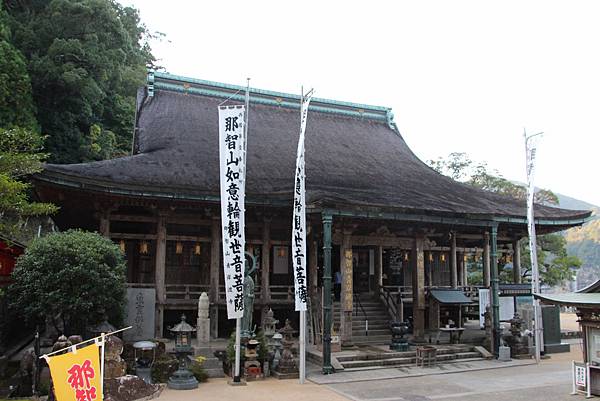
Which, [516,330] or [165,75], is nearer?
[516,330]

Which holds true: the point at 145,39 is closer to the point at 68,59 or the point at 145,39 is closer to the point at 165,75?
the point at 68,59

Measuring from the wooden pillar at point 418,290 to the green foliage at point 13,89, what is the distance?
1951 cm

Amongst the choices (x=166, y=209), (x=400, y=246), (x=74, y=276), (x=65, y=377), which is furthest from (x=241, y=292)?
(x=400, y=246)

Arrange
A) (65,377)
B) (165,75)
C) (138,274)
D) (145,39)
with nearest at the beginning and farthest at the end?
(65,377)
(138,274)
(165,75)
(145,39)

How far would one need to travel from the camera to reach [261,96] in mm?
24219

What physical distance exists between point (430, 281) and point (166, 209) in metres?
12.5

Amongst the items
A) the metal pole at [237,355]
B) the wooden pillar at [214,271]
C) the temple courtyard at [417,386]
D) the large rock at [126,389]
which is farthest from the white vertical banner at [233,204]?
the large rock at [126,389]

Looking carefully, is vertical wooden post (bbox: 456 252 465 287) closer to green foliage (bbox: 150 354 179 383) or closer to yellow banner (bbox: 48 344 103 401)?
green foliage (bbox: 150 354 179 383)

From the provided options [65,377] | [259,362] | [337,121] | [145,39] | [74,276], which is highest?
[145,39]

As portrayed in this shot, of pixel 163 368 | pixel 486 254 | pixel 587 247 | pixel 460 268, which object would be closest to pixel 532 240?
pixel 486 254

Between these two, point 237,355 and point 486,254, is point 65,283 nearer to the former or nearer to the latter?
point 237,355

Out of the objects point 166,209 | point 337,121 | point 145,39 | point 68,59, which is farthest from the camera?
point 145,39

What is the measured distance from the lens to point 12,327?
1375cm

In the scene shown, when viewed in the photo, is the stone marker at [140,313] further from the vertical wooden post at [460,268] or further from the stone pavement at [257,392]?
the vertical wooden post at [460,268]
